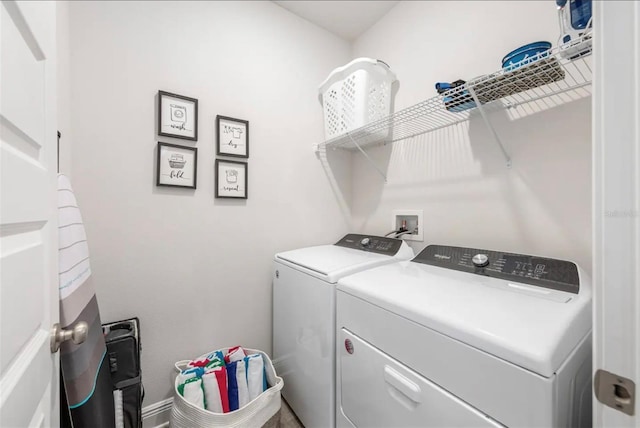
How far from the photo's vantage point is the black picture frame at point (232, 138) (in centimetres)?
150

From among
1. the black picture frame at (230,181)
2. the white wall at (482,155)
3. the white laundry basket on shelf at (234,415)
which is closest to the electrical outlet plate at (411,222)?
the white wall at (482,155)

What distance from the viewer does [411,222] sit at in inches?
65.0

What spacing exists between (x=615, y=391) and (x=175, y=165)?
1723 mm

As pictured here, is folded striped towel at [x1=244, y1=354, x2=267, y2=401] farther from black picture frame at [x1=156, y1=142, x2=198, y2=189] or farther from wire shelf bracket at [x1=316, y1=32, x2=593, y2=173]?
wire shelf bracket at [x1=316, y1=32, x2=593, y2=173]

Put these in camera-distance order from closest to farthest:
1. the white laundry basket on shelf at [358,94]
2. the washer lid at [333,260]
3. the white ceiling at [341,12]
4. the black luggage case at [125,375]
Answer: the black luggage case at [125,375] → the washer lid at [333,260] → the white laundry basket on shelf at [358,94] → the white ceiling at [341,12]

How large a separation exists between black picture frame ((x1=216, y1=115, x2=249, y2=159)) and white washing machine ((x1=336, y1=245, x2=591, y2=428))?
3.45 ft

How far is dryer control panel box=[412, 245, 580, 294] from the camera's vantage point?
85cm

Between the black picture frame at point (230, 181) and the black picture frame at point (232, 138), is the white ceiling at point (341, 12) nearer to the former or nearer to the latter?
the black picture frame at point (232, 138)

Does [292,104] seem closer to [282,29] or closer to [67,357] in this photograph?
[282,29]

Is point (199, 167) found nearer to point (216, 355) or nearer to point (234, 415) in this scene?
point (216, 355)

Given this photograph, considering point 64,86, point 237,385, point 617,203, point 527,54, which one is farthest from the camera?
point 237,385

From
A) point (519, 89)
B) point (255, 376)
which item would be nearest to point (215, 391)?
point (255, 376)

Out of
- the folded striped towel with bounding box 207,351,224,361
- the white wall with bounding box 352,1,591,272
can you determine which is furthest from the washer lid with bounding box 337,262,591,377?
the folded striped towel with bounding box 207,351,224,361

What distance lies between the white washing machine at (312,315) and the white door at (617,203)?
80 cm
